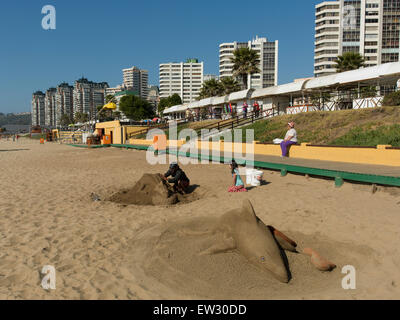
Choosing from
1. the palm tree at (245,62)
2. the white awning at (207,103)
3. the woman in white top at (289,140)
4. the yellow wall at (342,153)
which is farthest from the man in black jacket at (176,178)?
the palm tree at (245,62)

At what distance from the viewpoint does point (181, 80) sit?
187 m

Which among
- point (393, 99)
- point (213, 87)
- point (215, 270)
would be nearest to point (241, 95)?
point (393, 99)

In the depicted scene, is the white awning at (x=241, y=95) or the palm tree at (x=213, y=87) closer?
the white awning at (x=241, y=95)

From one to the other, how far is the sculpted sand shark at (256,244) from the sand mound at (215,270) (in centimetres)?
9

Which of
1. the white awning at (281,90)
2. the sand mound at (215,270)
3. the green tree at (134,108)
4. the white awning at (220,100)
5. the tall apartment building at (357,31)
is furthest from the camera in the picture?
the tall apartment building at (357,31)

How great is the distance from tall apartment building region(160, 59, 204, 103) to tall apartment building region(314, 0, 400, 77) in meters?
94.9

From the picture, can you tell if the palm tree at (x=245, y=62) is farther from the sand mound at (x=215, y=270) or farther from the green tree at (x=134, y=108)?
the green tree at (x=134, y=108)

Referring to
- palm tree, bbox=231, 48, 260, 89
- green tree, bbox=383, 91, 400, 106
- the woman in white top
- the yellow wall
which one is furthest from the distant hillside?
palm tree, bbox=231, 48, 260, 89

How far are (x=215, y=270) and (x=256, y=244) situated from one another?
26.7 inches

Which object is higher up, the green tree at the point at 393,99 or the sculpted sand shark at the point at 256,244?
the green tree at the point at 393,99

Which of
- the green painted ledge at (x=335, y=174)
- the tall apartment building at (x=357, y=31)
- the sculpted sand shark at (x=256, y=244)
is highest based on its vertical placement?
the tall apartment building at (x=357, y=31)

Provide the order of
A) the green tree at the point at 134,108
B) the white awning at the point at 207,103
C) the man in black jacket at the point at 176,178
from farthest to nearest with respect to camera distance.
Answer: the green tree at the point at 134,108
the white awning at the point at 207,103
the man in black jacket at the point at 176,178

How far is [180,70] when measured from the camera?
187 meters

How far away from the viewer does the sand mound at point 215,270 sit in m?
3.59
